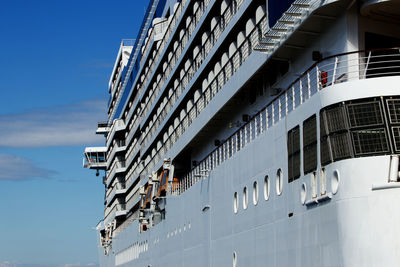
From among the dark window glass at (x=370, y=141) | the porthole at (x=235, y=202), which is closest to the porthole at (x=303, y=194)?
the dark window glass at (x=370, y=141)

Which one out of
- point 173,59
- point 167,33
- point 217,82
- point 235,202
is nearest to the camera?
point 235,202

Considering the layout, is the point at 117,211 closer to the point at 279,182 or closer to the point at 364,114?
the point at 279,182

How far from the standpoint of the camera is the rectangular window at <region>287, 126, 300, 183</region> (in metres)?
15.3

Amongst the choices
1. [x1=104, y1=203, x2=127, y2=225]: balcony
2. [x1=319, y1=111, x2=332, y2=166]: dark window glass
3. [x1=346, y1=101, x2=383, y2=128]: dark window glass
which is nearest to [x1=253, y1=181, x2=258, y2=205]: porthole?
[x1=319, y1=111, x2=332, y2=166]: dark window glass

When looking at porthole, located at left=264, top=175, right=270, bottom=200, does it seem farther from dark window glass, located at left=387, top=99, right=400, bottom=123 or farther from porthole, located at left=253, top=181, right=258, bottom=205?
dark window glass, located at left=387, top=99, right=400, bottom=123

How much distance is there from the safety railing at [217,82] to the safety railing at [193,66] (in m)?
0.48

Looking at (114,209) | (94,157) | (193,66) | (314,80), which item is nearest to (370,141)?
(314,80)

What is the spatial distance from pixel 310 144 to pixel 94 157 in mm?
54779

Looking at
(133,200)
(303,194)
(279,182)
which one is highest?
(133,200)

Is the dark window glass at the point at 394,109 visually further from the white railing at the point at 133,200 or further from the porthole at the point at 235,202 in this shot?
the white railing at the point at 133,200

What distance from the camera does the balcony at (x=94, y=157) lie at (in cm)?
6738

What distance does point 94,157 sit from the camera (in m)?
67.8

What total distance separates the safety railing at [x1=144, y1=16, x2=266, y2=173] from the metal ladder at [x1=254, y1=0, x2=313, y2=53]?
1.65 meters

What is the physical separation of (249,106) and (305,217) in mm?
8737
